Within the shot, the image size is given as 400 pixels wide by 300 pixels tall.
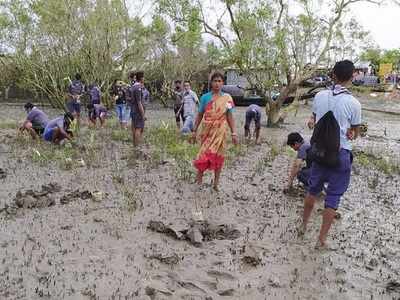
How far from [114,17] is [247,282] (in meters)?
16.7

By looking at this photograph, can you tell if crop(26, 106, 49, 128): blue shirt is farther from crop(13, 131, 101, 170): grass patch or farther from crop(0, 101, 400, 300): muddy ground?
crop(0, 101, 400, 300): muddy ground

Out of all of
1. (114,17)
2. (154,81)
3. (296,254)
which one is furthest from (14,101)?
(296,254)

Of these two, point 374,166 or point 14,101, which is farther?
point 14,101

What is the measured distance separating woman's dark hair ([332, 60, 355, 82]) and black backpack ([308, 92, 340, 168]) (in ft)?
1.08

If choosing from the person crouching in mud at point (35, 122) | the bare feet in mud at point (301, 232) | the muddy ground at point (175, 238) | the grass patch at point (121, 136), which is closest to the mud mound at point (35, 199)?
the muddy ground at point (175, 238)

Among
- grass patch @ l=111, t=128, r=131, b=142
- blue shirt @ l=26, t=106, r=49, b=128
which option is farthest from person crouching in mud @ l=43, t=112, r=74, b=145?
grass patch @ l=111, t=128, r=131, b=142

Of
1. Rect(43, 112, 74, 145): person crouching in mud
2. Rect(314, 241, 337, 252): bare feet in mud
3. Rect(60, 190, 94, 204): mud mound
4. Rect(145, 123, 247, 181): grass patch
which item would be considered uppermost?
Rect(43, 112, 74, 145): person crouching in mud

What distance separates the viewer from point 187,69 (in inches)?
1099

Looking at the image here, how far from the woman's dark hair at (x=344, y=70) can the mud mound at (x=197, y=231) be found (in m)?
1.84

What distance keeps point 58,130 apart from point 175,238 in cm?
590

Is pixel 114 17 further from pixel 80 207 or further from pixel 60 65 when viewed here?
pixel 80 207

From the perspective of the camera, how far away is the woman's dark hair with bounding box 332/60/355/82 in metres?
4.41

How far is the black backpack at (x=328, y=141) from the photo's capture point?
→ 4383 mm

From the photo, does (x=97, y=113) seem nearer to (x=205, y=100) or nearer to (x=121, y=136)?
(x=121, y=136)
